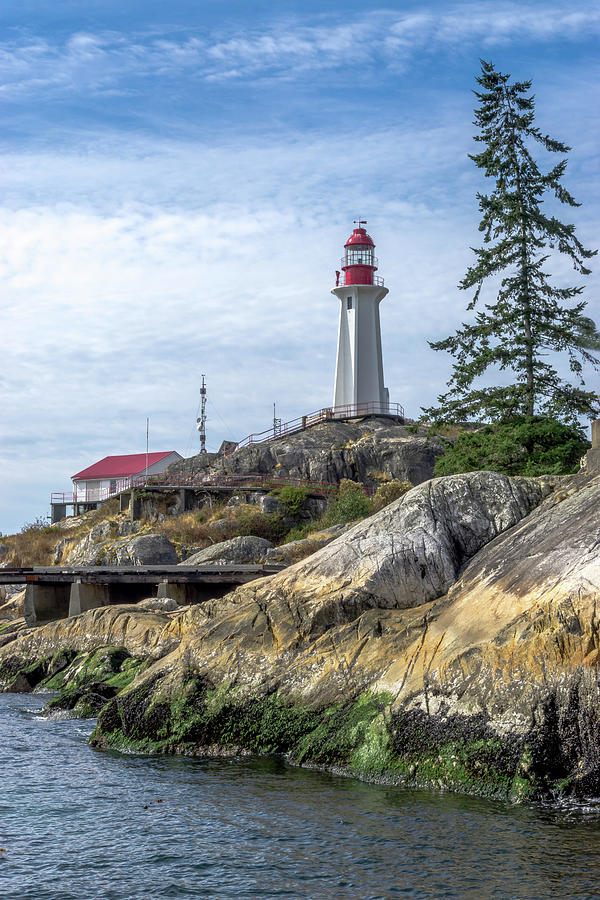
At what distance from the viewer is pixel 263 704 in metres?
14.2

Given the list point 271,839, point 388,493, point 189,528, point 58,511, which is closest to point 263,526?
point 189,528

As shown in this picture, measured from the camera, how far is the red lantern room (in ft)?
203

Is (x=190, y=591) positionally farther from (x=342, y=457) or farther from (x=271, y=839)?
(x=342, y=457)

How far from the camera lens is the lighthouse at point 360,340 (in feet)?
200

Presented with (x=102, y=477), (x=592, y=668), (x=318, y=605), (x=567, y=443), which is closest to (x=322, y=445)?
(x=102, y=477)

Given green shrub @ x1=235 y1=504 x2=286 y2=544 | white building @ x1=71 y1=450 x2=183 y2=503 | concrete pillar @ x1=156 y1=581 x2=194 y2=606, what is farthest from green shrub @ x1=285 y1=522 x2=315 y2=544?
white building @ x1=71 y1=450 x2=183 y2=503

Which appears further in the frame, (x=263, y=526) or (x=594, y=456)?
(x=263, y=526)

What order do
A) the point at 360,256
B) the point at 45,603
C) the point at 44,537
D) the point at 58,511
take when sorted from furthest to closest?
the point at 58,511 < the point at 360,256 < the point at 44,537 < the point at 45,603

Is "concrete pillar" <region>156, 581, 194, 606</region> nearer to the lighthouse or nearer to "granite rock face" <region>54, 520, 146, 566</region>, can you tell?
"granite rock face" <region>54, 520, 146, 566</region>

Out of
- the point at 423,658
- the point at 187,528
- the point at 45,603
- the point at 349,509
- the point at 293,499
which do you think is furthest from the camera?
the point at 293,499

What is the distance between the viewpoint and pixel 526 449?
25.9m

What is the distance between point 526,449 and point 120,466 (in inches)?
1931

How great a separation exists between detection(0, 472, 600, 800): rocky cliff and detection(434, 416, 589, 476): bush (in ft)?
29.2

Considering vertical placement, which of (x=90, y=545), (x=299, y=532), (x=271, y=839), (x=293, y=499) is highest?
(x=293, y=499)
